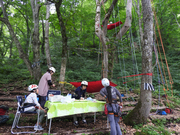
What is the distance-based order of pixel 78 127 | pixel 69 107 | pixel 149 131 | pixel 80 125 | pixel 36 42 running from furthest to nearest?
pixel 36 42 → pixel 80 125 → pixel 78 127 → pixel 149 131 → pixel 69 107

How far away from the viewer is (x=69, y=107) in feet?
8.59

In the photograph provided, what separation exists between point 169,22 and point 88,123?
487 inches

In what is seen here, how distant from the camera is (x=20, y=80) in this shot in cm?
704

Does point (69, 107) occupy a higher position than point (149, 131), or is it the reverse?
point (69, 107)

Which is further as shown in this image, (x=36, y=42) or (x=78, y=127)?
(x=36, y=42)

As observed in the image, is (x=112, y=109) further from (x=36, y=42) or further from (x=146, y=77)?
(x=36, y=42)

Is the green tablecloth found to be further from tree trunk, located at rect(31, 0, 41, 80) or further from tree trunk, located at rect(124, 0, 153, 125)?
tree trunk, located at rect(31, 0, 41, 80)

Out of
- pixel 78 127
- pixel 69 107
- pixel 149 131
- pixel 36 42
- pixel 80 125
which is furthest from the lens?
pixel 36 42

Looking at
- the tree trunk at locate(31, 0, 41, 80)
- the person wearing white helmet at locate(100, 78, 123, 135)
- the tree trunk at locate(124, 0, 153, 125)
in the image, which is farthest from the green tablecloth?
the tree trunk at locate(31, 0, 41, 80)

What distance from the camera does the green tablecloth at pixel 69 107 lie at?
7.90ft

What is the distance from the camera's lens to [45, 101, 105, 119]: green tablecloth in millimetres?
2406

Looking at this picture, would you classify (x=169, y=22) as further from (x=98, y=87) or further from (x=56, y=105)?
(x=56, y=105)

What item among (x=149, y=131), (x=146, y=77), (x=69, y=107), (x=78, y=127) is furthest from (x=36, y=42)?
(x=149, y=131)

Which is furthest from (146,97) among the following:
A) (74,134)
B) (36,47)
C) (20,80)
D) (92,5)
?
(92,5)
